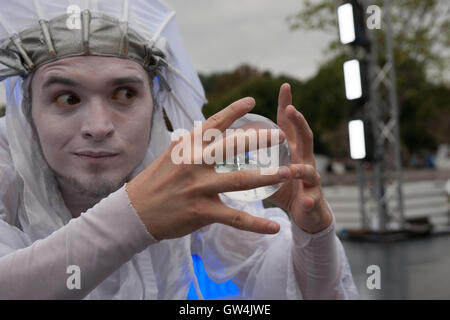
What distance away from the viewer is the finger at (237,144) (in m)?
0.70

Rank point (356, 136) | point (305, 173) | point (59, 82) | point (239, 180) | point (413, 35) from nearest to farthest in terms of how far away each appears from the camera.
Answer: point (239, 180)
point (305, 173)
point (59, 82)
point (356, 136)
point (413, 35)

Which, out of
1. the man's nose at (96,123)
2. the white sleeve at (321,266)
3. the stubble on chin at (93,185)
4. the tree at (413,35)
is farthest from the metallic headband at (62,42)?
the tree at (413,35)

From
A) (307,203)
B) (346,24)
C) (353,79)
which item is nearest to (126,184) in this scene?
(307,203)

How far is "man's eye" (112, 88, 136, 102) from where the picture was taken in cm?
102

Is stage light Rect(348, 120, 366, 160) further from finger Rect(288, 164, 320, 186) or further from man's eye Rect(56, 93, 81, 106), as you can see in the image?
man's eye Rect(56, 93, 81, 106)

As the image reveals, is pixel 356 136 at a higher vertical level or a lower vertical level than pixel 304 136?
higher

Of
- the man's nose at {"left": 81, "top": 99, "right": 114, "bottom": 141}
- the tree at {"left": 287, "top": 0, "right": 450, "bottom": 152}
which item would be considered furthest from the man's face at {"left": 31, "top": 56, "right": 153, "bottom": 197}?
the tree at {"left": 287, "top": 0, "right": 450, "bottom": 152}

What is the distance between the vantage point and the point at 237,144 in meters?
0.70

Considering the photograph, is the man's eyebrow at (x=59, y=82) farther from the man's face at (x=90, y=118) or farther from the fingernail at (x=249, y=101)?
the fingernail at (x=249, y=101)

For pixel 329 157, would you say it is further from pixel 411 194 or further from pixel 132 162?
pixel 132 162

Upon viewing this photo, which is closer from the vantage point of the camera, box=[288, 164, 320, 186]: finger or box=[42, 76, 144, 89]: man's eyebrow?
box=[288, 164, 320, 186]: finger

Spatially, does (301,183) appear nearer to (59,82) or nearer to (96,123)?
(96,123)

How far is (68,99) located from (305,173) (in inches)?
20.1

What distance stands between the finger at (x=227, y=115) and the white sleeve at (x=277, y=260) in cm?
38
